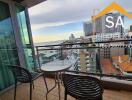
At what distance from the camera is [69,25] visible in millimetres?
7488

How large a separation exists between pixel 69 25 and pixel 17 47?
16.0ft

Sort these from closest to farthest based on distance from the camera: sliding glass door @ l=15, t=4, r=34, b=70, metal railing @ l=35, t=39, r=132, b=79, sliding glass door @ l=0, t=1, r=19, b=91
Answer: metal railing @ l=35, t=39, r=132, b=79
sliding glass door @ l=0, t=1, r=19, b=91
sliding glass door @ l=15, t=4, r=34, b=70

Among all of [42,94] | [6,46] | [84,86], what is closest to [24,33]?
[6,46]

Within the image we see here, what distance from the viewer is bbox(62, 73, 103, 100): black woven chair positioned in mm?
1228

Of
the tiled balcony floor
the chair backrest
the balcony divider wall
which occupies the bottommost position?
the tiled balcony floor

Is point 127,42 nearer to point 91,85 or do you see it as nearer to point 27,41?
point 91,85

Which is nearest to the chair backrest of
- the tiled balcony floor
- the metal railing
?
the tiled balcony floor

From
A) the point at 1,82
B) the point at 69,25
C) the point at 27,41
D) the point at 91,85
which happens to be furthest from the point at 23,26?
the point at 69,25

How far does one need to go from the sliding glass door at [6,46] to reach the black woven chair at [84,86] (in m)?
2.04

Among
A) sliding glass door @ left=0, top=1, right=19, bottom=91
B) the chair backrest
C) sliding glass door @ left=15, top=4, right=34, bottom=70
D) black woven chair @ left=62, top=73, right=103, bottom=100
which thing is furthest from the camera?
sliding glass door @ left=15, top=4, right=34, bottom=70

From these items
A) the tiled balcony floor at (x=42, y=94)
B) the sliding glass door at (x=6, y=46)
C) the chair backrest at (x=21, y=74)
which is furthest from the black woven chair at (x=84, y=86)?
the sliding glass door at (x=6, y=46)

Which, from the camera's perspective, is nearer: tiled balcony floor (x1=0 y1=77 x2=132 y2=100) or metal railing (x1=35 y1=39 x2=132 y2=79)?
tiled balcony floor (x1=0 y1=77 x2=132 y2=100)

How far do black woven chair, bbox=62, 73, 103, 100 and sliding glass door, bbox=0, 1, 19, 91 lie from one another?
2038mm

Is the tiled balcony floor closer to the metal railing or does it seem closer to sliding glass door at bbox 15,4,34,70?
the metal railing
